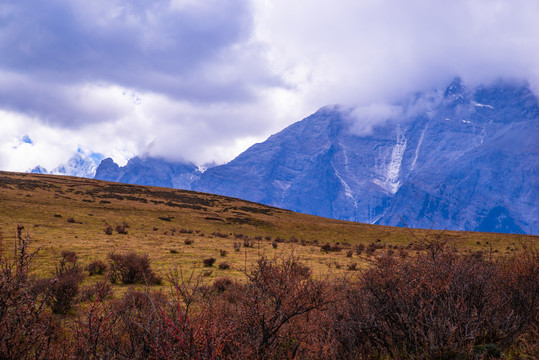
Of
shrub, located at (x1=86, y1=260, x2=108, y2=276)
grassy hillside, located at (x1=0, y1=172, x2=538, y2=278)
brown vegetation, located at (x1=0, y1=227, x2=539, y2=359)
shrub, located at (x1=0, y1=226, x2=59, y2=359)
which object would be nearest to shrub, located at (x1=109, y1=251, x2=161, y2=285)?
shrub, located at (x1=86, y1=260, x2=108, y2=276)

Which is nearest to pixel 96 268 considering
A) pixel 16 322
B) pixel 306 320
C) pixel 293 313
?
pixel 16 322

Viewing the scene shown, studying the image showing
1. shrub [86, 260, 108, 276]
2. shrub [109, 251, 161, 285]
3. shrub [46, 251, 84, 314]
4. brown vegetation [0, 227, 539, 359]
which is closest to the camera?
brown vegetation [0, 227, 539, 359]

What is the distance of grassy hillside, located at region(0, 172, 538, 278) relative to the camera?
65.1 ft

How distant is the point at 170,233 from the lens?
112ft

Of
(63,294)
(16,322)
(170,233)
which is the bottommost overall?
(170,233)

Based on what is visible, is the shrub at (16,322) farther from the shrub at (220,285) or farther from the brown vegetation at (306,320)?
the shrub at (220,285)

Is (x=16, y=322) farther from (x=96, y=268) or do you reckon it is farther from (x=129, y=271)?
(x=96, y=268)

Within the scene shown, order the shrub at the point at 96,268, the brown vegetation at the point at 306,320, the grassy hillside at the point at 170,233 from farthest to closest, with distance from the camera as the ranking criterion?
the grassy hillside at the point at 170,233 < the shrub at the point at 96,268 < the brown vegetation at the point at 306,320

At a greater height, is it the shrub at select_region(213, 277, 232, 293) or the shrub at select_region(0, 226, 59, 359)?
the shrub at select_region(0, 226, 59, 359)

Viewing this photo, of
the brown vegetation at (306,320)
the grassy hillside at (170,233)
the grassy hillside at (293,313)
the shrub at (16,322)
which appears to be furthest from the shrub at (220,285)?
the shrub at (16,322)

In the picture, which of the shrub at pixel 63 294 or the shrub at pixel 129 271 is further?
the shrub at pixel 129 271

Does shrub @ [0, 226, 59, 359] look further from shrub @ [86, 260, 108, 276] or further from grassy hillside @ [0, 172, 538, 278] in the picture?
grassy hillside @ [0, 172, 538, 278]

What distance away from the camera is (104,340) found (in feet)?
14.3

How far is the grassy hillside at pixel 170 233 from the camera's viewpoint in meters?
19.8
